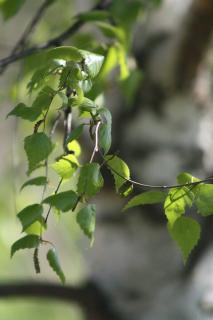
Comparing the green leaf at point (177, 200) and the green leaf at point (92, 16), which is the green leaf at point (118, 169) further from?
the green leaf at point (92, 16)

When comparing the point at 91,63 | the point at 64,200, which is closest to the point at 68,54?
the point at 91,63

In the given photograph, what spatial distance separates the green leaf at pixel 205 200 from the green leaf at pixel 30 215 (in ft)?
0.47

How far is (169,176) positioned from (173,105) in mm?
144

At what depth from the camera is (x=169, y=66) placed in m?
1.44

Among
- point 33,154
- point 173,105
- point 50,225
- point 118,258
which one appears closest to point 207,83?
point 173,105

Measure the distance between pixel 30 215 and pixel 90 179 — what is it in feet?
0.26

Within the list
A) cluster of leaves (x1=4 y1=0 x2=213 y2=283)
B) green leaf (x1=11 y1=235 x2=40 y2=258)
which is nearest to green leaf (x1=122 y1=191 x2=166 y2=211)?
cluster of leaves (x1=4 y1=0 x2=213 y2=283)

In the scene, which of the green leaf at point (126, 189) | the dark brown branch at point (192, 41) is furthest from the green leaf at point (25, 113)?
the dark brown branch at point (192, 41)

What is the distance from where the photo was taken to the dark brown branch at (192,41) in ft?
4.53

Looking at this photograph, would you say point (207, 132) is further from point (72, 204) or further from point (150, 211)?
point (72, 204)

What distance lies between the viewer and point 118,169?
0.63 m

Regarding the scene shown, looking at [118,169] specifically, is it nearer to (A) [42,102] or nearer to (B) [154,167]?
(A) [42,102]

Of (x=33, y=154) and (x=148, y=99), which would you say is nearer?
(x=33, y=154)

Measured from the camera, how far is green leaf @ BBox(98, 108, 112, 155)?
598mm
